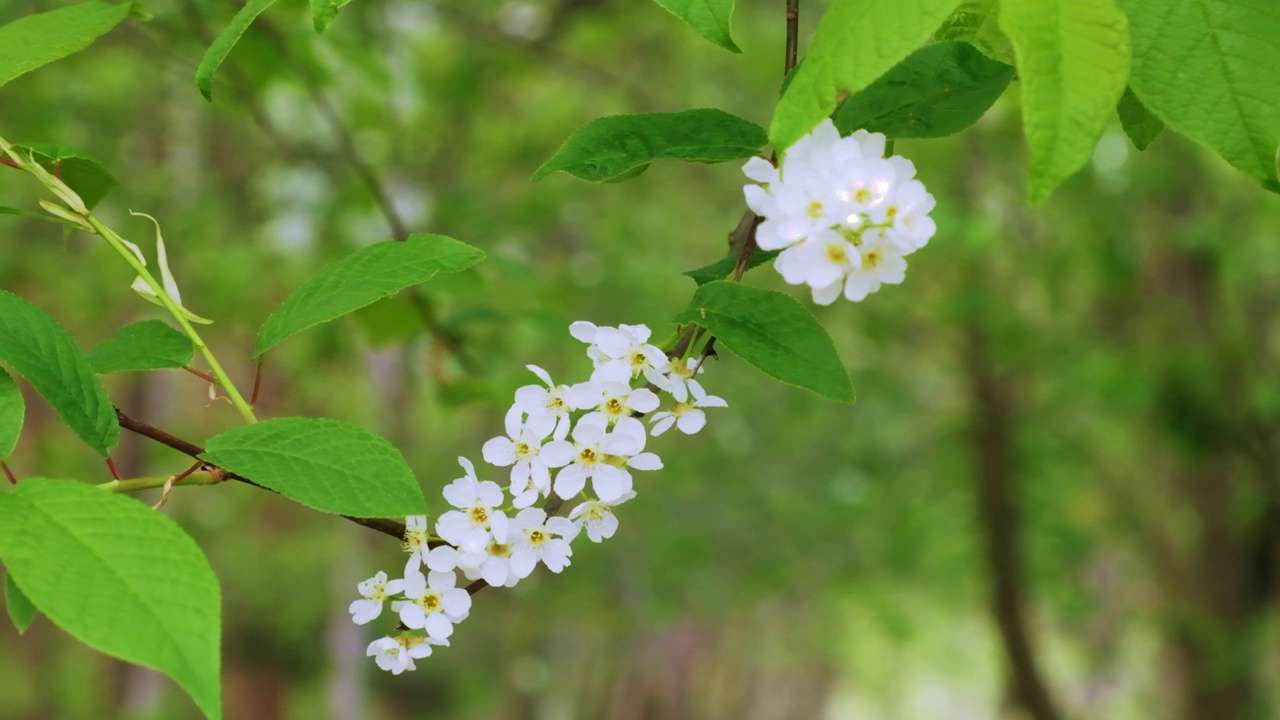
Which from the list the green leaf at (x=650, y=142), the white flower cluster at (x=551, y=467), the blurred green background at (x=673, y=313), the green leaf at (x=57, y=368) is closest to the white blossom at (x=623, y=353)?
the white flower cluster at (x=551, y=467)

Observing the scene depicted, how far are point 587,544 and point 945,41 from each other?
650 cm

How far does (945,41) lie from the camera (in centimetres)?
69

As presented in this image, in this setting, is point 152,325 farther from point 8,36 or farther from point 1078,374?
point 1078,374

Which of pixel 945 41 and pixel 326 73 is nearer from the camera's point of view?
pixel 945 41

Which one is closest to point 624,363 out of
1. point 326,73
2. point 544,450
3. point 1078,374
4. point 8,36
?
point 544,450

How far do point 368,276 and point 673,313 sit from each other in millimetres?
1237

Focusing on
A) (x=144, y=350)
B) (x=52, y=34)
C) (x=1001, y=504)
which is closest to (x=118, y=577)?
(x=144, y=350)

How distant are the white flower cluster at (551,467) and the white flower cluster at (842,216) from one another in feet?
0.44

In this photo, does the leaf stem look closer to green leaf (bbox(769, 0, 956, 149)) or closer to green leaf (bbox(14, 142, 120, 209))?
green leaf (bbox(14, 142, 120, 209))

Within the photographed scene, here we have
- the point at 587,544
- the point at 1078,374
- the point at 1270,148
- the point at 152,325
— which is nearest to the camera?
the point at 1270,148

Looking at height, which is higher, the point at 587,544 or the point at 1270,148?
the point at 1270,148

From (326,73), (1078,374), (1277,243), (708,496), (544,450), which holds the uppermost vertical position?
(544,450)

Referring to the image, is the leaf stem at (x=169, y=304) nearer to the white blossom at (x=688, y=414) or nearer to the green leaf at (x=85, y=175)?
the green leaf at (x=85, y=175)

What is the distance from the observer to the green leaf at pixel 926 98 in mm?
656
